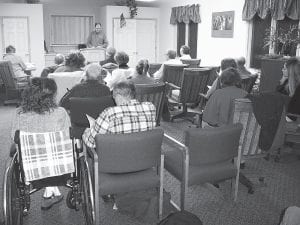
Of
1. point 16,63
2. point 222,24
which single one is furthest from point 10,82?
point 222,24

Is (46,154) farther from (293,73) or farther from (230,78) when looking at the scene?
(293,73)

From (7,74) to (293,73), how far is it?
474cm

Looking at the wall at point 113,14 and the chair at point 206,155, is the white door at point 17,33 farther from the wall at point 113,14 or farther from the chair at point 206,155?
the chair at point 206,155

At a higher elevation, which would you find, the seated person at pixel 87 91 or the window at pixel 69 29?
the window at pixel 69 29

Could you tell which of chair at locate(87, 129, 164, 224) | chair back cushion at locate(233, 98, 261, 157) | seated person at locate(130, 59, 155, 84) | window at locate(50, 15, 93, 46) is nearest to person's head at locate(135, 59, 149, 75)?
seated person at locate(130, 59, 155, 84)

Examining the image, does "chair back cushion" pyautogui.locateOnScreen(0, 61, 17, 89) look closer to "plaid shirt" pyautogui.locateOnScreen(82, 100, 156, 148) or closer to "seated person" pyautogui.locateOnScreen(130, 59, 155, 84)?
"seated person" pyautogui.locateOnScreen(130, 59, 155, 84)

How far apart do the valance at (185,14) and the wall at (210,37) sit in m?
0.12

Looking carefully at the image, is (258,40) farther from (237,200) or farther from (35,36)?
(35,36)

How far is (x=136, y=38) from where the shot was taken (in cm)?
1076

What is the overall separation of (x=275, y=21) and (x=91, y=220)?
5.72 metres

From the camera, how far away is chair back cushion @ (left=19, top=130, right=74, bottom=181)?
87.6 inches

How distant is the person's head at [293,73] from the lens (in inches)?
159

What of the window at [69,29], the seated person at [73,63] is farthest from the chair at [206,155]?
the window at [69,29]

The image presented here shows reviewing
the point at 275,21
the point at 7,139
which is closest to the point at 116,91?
the point at 7,139
